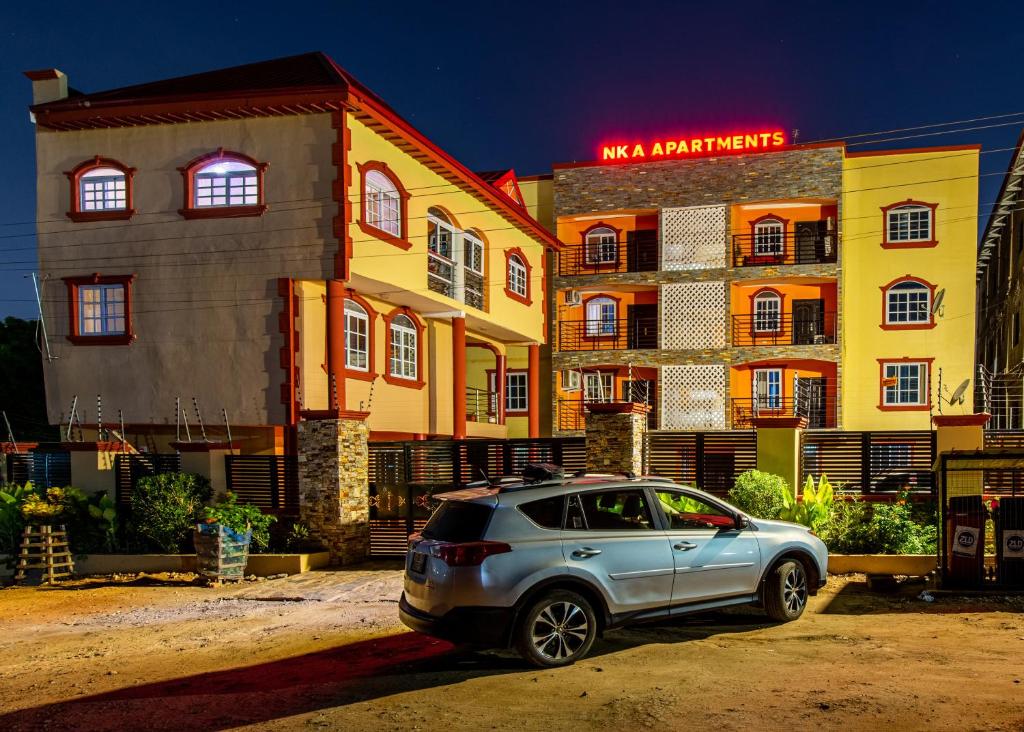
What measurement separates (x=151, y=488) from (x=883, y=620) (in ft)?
40.2

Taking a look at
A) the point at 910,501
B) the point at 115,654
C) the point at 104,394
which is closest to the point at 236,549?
the point at 115,654

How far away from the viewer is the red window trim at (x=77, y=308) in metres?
20.0

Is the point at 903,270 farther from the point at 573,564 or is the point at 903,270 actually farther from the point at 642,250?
the point at 573,564

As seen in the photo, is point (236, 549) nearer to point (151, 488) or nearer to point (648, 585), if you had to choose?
point (151, 488)

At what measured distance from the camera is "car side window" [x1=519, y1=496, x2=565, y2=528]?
798 cm

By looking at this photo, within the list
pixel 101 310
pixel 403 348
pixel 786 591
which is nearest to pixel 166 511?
pixel 101 310

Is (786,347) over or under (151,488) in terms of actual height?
over

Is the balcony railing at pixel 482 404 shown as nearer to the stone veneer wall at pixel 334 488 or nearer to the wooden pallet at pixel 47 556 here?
the stone veneer wall at pixel 334 488

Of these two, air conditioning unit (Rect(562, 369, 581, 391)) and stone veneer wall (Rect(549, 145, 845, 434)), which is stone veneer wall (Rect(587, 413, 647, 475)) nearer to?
stone veneer wall (Rect(549, 145, 845, 434))

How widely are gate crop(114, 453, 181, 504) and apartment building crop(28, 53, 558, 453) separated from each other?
2617 mm

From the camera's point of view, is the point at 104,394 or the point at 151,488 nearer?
the point at 151,488

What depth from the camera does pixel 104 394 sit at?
20.1 m

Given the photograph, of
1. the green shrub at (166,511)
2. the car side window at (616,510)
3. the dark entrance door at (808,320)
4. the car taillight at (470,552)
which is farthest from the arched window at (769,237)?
the car taillight at (470,552)

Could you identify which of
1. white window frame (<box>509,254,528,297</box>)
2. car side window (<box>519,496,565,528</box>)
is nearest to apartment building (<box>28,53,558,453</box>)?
white window frame (<box>509,254,528,297</box>)
